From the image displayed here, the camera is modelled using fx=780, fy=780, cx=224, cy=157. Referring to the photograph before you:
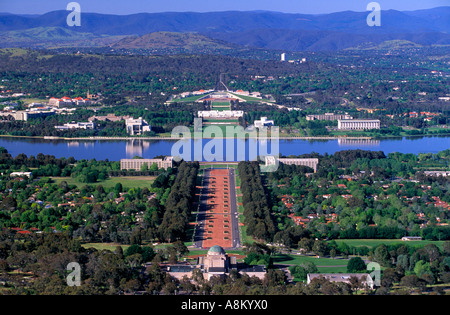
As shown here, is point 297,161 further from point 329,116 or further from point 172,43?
point 172,43

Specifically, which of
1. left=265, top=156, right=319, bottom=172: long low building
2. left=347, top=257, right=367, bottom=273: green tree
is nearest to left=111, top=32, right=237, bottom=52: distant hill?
left=265, top=156, right=319, bottom=172: long low building

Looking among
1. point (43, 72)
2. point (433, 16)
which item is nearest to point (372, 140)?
point (43, 72)

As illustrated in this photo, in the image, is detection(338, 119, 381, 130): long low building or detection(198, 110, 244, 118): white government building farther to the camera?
detection(198, 110, 244, 118): white government building

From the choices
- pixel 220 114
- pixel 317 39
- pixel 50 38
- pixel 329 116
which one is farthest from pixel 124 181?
pixel 317 39

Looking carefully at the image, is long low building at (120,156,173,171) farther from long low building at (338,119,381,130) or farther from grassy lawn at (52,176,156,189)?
long low building at (338,119,381,130)

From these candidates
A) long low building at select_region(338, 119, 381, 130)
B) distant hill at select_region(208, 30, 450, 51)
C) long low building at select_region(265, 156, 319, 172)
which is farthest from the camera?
distant hill at select_region(208, 30, 450, 51)
